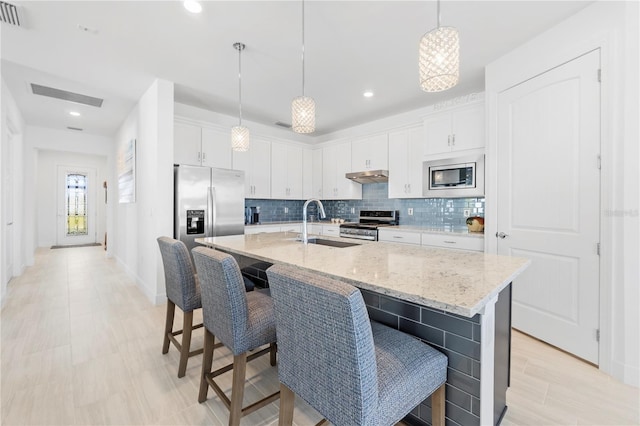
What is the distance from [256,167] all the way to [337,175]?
4.75 feet

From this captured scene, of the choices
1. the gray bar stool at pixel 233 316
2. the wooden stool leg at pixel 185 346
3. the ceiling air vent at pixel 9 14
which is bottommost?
the wooden stool leg at pixel 185 346

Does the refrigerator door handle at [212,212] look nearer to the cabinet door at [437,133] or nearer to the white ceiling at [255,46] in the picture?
the white ceiling at [255,46]

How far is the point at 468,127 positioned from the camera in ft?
11.2

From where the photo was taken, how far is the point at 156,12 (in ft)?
7.04

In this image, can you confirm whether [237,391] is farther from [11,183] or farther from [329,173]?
[11,183]

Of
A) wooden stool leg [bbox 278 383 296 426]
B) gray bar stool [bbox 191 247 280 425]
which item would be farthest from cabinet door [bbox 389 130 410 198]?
wooden stool leg [bbox 278 383 296 426]

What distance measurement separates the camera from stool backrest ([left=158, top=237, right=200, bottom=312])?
188cm

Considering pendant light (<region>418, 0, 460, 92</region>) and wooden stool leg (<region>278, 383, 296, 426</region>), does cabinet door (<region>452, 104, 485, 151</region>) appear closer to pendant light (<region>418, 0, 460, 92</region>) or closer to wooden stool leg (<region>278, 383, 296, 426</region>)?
pendant light (<region>418, 0, 460, 92</region>)

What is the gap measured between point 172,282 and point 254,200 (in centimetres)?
319

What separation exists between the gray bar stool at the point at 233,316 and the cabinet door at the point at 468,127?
306cm

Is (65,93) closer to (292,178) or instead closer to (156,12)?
(156,12)

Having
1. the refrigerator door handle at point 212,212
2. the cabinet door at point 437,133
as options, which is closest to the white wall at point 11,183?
the refrigerator door handle at point 212,212

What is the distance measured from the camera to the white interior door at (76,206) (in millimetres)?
8023

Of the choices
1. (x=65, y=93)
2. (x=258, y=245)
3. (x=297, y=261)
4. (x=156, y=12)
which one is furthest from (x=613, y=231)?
(x=65, y=93)
